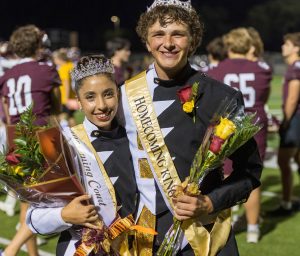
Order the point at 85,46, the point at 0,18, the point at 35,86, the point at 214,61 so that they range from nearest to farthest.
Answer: the point at 35,86 < the point at 214,61 < the point at 0,18 < the point at 85,46

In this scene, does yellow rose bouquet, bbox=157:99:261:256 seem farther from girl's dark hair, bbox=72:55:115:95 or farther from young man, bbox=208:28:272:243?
young man, bbox=208:28:272:243

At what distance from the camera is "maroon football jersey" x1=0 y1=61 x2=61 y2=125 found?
16.5 feet

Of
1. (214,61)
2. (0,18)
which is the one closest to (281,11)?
(0,18)

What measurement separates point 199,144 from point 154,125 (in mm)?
207

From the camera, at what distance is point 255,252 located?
535cm

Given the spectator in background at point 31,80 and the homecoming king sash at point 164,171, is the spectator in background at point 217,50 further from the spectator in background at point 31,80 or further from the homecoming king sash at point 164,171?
the homecoming king sash at point 164,171

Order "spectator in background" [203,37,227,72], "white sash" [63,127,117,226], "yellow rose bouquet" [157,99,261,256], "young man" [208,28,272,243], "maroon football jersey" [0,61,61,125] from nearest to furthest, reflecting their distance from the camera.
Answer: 1. "yellow rose bouquet" [157,99,261,256]
2. "white sash" [63,127,117,226]
3. "maroon football jersey" [0,61,61,125]
4. "young man" [208,28,272,243]
5. "spectator in background" [203,37,227,72]

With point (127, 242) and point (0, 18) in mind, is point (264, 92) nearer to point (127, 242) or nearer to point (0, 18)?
point (127, 242)

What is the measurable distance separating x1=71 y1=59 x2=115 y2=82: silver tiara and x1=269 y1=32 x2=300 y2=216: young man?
374 centimetres

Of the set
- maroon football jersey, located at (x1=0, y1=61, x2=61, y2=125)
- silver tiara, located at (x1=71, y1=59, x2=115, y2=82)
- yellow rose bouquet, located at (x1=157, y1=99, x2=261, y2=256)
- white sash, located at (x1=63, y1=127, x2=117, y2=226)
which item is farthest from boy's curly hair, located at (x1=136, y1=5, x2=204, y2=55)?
maroon football jersey, located at (x1=0, y1=61, x2=61, y2=125)

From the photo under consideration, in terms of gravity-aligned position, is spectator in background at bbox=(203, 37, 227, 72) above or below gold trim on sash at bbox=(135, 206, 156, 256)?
below

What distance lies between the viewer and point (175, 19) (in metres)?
2.55

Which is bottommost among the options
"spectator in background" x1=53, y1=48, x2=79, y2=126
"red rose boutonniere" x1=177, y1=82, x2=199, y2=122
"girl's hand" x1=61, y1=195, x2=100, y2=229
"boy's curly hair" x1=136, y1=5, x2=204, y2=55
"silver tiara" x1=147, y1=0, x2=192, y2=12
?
"spectator in background" x1=53, y1=48, x2=79, y2=126

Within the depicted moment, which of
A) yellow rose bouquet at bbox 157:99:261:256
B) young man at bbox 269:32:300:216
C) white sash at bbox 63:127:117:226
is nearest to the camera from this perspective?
yellow rose bouquet at bbox 157:99:261:256
